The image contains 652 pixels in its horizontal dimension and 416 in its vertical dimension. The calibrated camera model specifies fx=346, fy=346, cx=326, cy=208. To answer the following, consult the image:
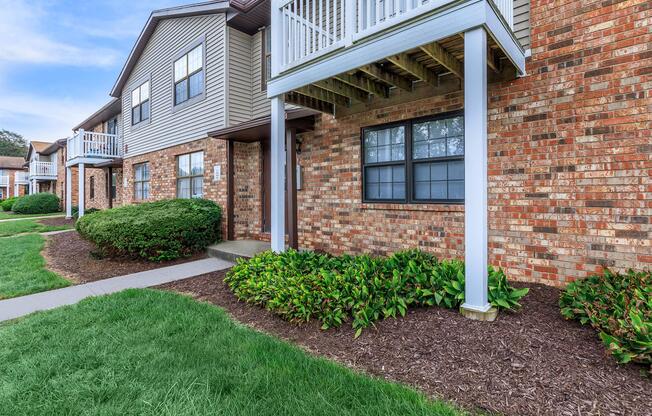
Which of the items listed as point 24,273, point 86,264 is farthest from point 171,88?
point 24,273

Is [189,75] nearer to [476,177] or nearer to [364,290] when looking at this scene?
[364,290]

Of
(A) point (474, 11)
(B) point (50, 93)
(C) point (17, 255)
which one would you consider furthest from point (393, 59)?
(B) point (50, 93)

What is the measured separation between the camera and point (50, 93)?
144ft

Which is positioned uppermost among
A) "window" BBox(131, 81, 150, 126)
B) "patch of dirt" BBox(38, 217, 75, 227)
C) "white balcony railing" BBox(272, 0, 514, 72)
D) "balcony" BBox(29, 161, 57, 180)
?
"window" BBox(131, 81, 150, 126)

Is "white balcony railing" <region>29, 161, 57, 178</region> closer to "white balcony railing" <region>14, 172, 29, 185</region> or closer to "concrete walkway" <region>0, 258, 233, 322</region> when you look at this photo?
"white balcony railing" <region>14, 172, 29, 185</region>

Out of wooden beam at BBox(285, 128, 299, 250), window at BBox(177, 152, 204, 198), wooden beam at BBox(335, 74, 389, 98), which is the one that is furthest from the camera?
window at BBox(177, 152, 204, 198)

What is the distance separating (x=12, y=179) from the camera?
137 ft

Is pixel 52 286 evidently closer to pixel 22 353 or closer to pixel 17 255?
pixel 22 353

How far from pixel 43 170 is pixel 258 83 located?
29.9 metres

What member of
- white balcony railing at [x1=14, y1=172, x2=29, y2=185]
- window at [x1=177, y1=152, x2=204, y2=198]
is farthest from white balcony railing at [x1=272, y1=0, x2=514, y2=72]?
white balcony railing at [x1=14, y1=172, x2=29, y2=185]

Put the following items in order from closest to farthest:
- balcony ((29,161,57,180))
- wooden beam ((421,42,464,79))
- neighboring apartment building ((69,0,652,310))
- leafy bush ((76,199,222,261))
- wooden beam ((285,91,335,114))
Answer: neighboring apartment building ((69,0,652,310)), wooden beam ((421,42,464,79)), wooden beam ((285,91,335,114)), leafy bush ((76,199,222,261)), balcony ((29,161,57,180))

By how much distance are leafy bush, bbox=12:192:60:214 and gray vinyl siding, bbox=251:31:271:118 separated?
23.4 m

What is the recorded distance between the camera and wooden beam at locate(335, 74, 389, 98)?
15.9 ft

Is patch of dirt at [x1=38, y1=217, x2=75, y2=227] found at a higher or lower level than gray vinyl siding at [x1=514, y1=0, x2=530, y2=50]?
lower
